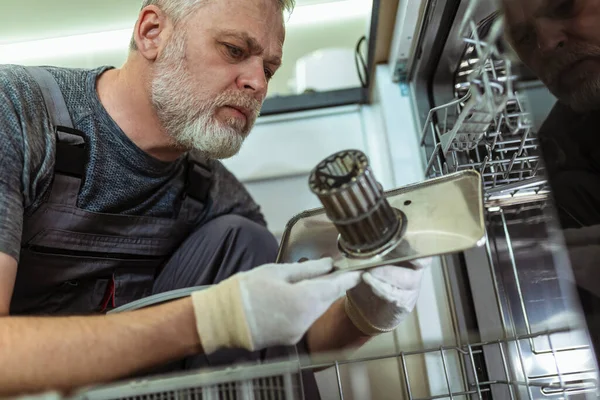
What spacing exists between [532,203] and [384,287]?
1.17 ft

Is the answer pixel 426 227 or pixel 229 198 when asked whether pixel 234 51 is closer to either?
pixel 229 198

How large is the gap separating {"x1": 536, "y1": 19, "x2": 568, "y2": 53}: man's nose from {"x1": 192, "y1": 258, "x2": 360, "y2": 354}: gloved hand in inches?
11.1

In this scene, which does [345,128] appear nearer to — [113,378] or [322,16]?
[322,16]

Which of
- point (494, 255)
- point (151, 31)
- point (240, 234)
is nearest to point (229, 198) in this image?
point (240, 234)

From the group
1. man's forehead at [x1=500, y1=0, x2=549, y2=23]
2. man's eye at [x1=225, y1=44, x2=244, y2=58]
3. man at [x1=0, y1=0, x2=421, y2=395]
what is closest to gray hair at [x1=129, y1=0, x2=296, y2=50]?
man at [x1=0, y1=0, x2=421, y2=395]

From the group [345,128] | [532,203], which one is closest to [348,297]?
[532,203]

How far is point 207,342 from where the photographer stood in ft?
1.77

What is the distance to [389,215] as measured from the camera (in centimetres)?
51

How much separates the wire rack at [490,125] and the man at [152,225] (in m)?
0.19

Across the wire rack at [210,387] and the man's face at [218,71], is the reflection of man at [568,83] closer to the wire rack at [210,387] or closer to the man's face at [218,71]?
the wire rack at [210,387]

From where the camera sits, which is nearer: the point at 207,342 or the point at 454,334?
the point at 207,342

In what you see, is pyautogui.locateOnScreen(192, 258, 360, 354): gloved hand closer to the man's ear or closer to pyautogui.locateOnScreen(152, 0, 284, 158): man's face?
pyautogui.locateOnScreen(152, 0, 284, 158): man's face

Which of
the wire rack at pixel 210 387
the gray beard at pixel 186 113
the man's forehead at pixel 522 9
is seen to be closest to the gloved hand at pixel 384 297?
the wire rack at pixel 210 387

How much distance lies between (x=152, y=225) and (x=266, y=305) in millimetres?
509
